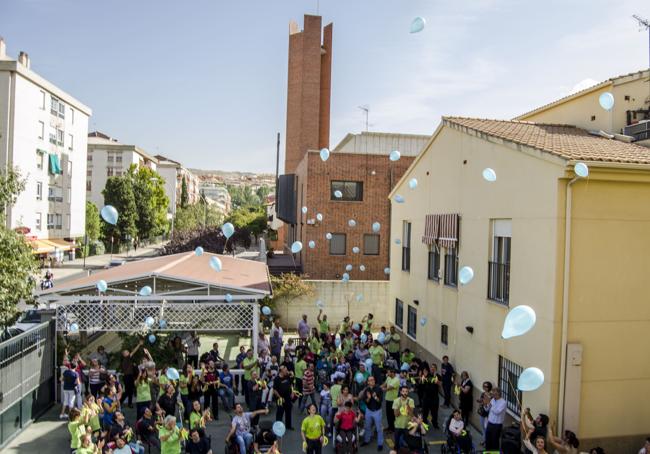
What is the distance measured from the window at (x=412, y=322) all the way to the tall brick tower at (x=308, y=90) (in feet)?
90.8

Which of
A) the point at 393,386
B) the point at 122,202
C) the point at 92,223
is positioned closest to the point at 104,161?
the point at 92,223

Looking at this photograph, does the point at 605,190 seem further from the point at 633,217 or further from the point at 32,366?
the point at 32,366

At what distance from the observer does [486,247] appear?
11.4 meters

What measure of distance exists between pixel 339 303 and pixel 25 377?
44.0 ft

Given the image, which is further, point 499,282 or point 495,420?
point 499,282

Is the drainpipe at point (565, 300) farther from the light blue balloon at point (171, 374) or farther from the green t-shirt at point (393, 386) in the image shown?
the light blue balloon at point (171, 374)

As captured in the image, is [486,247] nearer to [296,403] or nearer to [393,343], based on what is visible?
[393,343]

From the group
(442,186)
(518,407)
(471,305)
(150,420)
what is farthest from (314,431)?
(442,186)

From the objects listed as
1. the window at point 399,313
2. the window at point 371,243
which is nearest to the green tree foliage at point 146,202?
the window at point 371,243

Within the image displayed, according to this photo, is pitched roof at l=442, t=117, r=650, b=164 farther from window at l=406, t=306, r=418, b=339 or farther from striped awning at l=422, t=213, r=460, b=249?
window at l=406, t=306, r=418, b=339

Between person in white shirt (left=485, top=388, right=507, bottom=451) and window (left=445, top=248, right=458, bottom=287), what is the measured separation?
3.98 meters

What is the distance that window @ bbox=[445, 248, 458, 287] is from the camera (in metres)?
13.4

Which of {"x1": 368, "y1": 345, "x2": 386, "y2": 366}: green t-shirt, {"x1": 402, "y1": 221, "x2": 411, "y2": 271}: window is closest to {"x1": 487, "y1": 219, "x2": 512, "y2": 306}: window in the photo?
{"x1": 368, "y1": 345, "x2": 386, "y2": 366}: green t-shirt

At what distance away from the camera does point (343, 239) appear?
2756 centimetres
